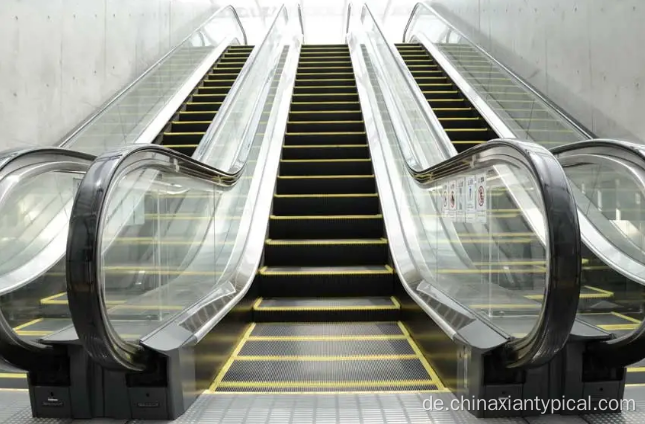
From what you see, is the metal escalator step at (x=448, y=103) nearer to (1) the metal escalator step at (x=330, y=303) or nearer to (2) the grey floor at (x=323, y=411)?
(1) the metal escalator step at (x=330, y=303)

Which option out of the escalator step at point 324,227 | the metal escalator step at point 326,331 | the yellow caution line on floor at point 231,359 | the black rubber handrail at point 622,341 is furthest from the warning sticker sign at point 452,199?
the escalator step at point 324,227

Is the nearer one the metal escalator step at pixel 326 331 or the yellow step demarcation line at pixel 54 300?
the yellow step demarcation line at pixel 54 300

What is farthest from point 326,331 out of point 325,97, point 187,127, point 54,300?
point 325,97

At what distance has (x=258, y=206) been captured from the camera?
4934 millimetres

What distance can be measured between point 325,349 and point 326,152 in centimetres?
345

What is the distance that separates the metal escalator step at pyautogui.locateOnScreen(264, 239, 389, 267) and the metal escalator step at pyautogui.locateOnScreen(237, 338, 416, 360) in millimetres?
1232

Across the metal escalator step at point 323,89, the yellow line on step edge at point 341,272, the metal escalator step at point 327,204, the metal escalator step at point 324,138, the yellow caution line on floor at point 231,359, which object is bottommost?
the yellow caution line on floor at point 231,359

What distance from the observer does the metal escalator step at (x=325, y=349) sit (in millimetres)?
3223

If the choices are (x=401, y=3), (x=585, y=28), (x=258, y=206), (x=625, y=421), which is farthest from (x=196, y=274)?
(x=401, y=3)

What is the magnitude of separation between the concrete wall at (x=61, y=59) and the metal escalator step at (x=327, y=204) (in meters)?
2.48

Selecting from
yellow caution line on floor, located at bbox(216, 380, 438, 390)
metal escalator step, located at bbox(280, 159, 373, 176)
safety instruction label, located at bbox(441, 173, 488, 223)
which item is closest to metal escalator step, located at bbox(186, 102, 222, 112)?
metal escalator step, located at bbox(280, 159, 373, 176)

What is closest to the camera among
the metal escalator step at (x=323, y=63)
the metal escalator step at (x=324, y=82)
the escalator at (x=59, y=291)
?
the escalator at (x=59, y=291)

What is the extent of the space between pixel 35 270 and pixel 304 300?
6.63 feet

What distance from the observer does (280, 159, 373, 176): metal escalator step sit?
19.6 ft
